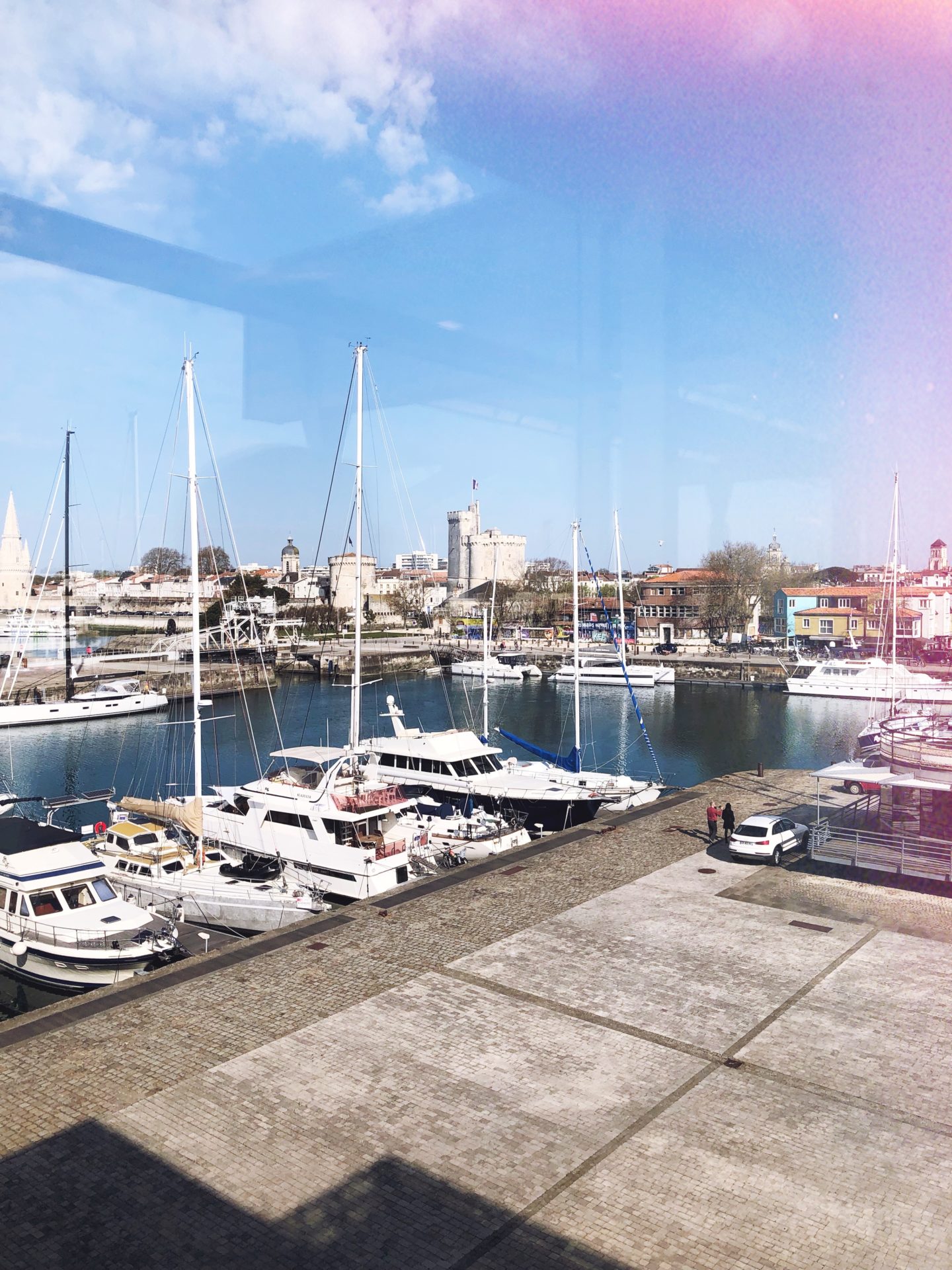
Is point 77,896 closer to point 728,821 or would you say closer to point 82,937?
point 82,937

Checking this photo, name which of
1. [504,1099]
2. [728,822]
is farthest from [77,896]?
[728,822]

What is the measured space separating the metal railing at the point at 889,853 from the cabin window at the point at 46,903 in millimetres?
8373

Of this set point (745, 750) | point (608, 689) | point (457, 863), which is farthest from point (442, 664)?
point (457, 863)

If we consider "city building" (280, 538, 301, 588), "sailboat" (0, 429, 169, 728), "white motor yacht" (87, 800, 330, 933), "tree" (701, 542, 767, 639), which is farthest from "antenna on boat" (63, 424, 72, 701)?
"city building" (280, 538, 301, 588)

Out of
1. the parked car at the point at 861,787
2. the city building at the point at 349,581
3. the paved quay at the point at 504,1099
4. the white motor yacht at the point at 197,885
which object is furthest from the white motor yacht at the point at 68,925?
the city building at the point at 349,581

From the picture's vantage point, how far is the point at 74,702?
3234 centimetres

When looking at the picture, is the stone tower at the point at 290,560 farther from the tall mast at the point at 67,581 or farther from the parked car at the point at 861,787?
the parked car at the point at 861,787

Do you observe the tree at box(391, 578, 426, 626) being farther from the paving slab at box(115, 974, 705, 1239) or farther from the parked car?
the paving slab at box(115, 974, 705, 1239)

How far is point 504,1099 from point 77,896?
5.81 m

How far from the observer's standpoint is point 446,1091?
5.87 m

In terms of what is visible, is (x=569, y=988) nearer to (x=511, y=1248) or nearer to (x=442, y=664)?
(x=511, y=1248)

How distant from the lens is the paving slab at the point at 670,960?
7.04 metres

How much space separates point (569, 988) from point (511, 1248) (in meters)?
3.10

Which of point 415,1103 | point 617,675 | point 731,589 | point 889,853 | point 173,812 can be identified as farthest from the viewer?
point 731,589
